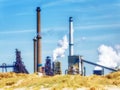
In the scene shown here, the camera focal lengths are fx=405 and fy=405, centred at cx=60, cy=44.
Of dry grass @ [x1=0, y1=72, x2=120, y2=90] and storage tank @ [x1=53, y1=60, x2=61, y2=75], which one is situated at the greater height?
dry grass @ [x1=0, y1=72, x2=120, y2=90]

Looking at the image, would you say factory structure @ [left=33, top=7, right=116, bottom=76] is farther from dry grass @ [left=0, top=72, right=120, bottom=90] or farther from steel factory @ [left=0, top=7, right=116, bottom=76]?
dry grass @ [left=0, top=72, right=120, bottom=90]

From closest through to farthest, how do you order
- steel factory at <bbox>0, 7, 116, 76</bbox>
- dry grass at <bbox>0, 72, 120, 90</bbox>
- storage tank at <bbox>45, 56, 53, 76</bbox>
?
dry grass at <bbox>0, 72, 120, 90</bbox> → steel factory at <bbox>0, 7, 116, 76</bbox> → storage tank at <bbox>45, 56, 53, 76</bbox>

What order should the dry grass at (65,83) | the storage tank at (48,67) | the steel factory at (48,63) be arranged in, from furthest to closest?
1. the storage tank at (48,67)
2. the steel factory at (48,63)
3. the dry grass at (65,83)

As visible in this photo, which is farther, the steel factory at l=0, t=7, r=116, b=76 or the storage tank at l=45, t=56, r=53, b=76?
the storage tank at l=45, t=56, r=53, b=76

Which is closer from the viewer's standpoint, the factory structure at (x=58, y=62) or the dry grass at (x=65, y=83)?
the dry grass at (x=65, y=83)

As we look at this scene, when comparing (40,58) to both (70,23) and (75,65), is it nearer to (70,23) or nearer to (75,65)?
(75,65)

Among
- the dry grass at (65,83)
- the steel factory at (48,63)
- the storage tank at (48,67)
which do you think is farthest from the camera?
the storage tank at (48,67)

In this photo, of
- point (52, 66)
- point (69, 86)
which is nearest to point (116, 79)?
point (69, 86)

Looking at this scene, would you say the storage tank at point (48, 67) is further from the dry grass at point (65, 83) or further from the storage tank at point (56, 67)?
the dry grass at point (65, 83)

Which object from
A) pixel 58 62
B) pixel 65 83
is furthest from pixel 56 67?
pixel 65 83

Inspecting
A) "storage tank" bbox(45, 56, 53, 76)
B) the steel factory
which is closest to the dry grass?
the steel factory

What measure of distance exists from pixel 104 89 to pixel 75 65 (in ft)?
353

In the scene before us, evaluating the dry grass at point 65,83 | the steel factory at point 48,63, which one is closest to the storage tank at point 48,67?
the steel factory at point 48,63

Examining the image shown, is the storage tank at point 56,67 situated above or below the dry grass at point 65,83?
below
